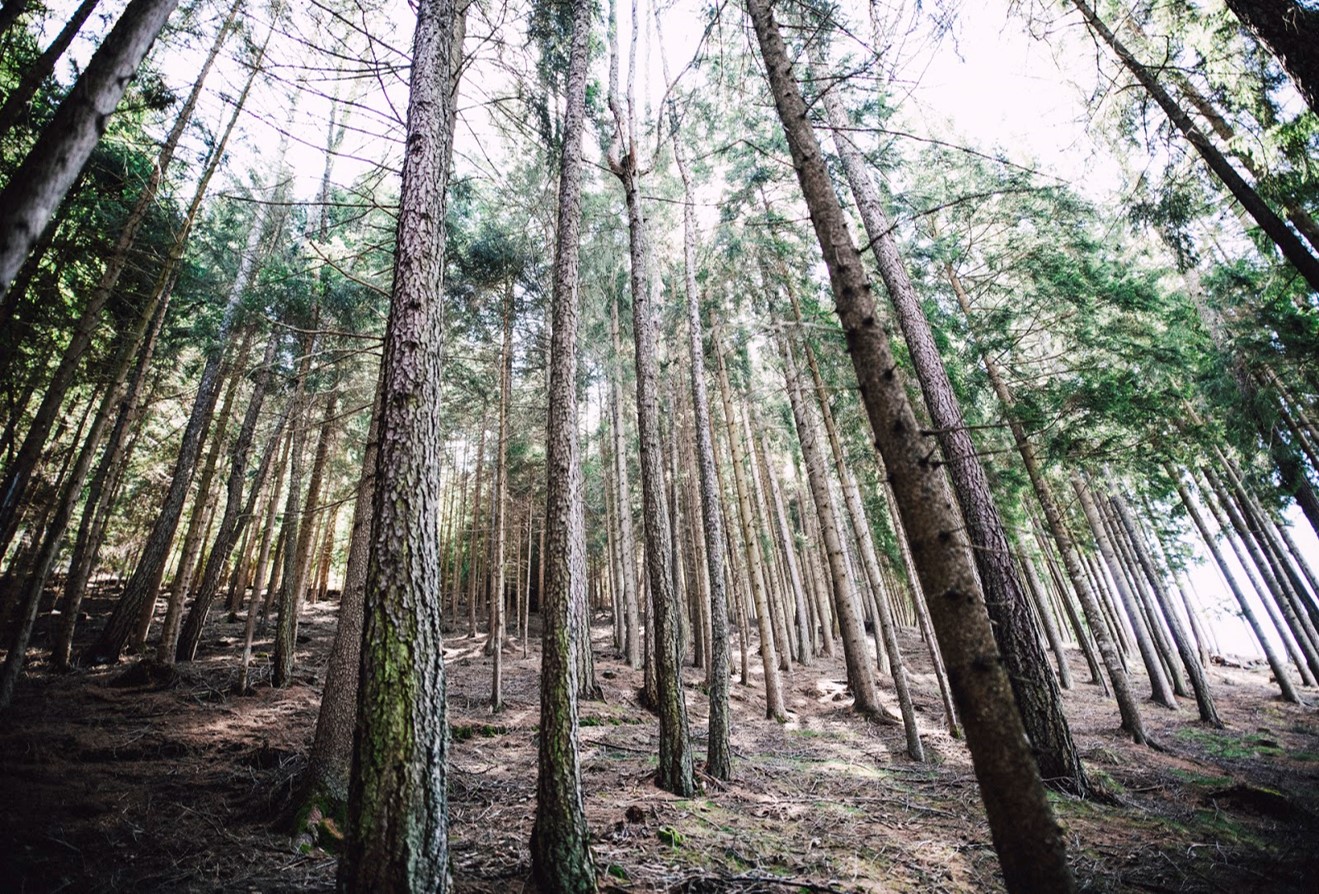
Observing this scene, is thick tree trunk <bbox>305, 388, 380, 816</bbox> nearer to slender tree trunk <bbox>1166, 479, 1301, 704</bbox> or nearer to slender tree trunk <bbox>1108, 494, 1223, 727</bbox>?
slender tree trunk <bbox>1108, 494, 1223, 727</bbox>

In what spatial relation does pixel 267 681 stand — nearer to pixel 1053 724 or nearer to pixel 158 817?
pixel 158 817

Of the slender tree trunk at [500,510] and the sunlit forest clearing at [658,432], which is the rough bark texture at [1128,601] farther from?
the slender tree trunk at [500,510]

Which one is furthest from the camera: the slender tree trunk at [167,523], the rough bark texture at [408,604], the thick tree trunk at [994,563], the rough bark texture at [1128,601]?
the rough bark texture at [1128,601]

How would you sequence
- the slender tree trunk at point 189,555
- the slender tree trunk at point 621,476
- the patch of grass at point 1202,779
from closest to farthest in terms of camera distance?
1. the patch of grass at point 1202,779
2. the slender tree trunk at point 189,555
3. the slender tree trunk at point 621,476

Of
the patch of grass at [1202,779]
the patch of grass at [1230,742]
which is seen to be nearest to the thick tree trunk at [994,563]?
the patch of grass at [1202,779]

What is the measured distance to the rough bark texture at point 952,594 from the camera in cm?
214

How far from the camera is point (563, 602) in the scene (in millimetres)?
4238

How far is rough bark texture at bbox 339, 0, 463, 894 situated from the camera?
2707 mm

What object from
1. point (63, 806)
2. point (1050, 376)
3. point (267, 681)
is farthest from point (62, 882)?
point (1050, 376)

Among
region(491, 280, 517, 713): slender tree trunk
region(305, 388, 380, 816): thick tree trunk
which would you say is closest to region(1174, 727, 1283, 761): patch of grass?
region(491, 280, 517, 713): slender tree trunk

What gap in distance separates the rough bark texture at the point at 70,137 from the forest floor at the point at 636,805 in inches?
162

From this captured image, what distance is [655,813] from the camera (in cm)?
494

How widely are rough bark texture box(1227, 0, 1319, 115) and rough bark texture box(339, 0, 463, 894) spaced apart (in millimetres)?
8665

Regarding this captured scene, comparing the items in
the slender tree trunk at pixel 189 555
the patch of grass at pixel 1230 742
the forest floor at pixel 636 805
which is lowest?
Result: the patch of grass at pixel 1230 742
